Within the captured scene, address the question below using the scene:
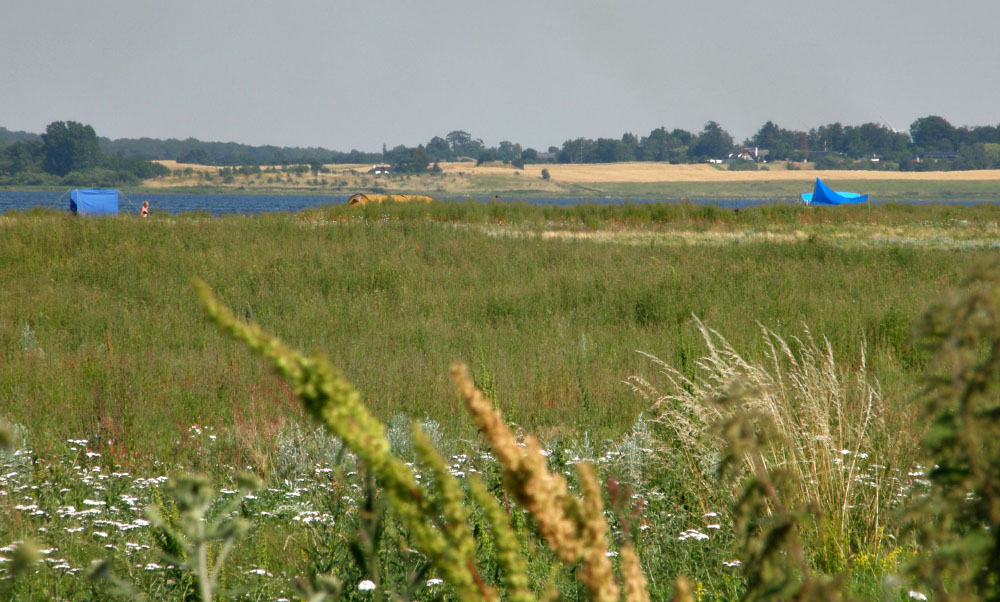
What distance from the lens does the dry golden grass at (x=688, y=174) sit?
139 meters

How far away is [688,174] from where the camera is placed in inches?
5891

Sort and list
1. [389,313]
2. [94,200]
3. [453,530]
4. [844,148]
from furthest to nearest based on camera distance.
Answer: [844,148] < [94,200] < [389,313] < [453,530]

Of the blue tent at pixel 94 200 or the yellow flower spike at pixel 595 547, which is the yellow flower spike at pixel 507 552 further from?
the blue tent at pixel 94 200

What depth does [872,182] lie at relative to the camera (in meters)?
132

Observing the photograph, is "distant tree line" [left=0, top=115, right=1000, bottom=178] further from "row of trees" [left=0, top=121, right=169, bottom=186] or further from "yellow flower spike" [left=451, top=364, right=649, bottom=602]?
"yellow flower spike" [left=451, top=364, right=649, bottom=602]

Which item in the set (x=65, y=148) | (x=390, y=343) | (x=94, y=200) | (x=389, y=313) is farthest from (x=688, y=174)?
(x=390, y=343)

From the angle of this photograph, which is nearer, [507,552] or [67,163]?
[507,552]

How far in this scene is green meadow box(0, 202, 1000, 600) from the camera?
3.64 m

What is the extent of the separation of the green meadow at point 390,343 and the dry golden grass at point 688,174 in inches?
5102

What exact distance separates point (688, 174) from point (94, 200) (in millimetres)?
133017

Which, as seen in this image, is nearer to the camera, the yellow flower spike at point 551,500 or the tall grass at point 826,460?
the yellow flower spike at point 551,500

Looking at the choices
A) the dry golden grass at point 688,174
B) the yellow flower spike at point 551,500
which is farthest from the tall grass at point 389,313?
the dry golden grass at point 688,174

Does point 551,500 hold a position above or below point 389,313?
above

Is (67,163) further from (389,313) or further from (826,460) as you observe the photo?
(826,460)
